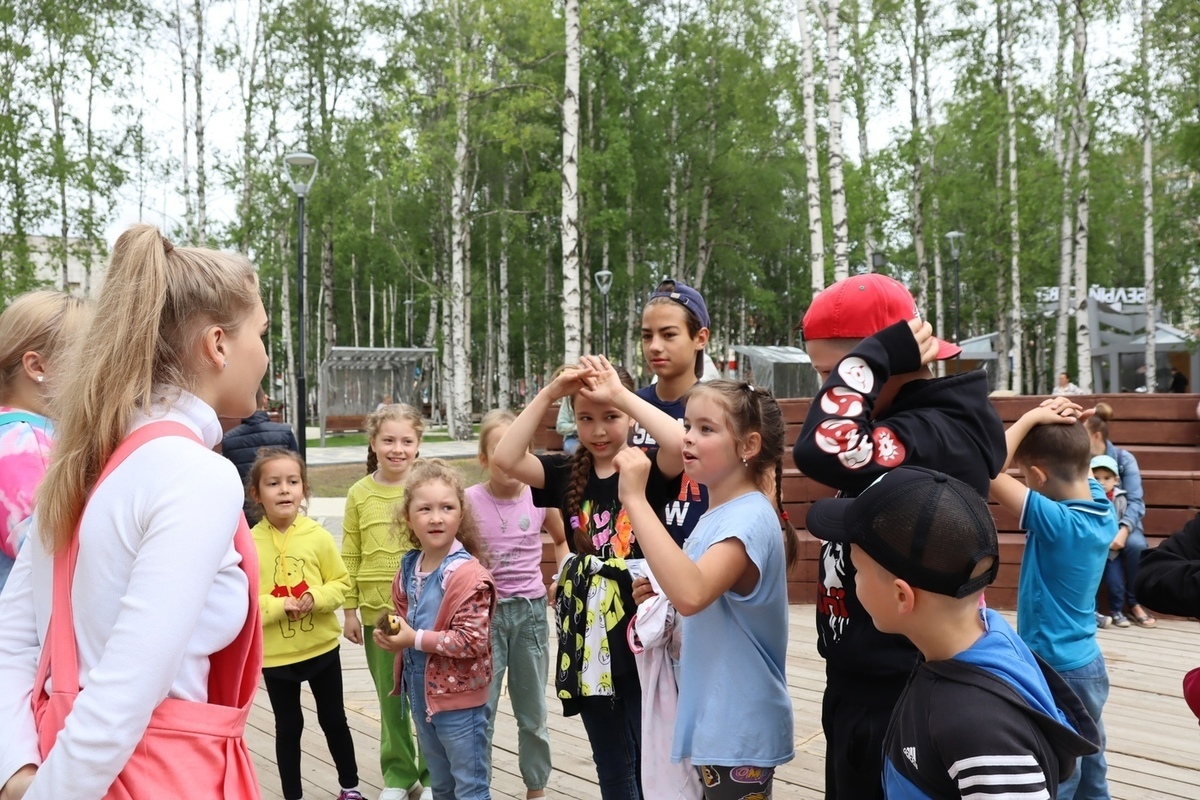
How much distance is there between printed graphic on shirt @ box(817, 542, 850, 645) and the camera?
214cm

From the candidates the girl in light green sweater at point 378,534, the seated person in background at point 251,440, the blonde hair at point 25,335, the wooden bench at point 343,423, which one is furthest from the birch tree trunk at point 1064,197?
the blonde hair at point 25,335

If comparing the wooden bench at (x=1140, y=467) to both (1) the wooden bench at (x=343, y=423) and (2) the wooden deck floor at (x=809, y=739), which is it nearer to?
(2) the wooden deck floor at (x=809, y=739)

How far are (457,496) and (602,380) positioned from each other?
1.05m

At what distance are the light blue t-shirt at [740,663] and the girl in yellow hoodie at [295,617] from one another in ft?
6.52

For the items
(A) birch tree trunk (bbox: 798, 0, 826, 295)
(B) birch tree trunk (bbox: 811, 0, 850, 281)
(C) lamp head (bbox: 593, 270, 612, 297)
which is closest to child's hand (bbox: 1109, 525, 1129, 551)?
(B) birch tree trunk (bbox: 811, 0, 850, 281)

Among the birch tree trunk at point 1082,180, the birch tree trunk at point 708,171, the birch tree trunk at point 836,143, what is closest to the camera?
the birch tree trunk at point 836,143

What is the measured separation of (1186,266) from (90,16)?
1052 inches

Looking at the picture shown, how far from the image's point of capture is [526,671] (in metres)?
3.97

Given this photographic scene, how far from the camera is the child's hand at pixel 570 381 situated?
268 centimetres

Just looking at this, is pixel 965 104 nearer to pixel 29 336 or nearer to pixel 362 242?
pixel 362 242

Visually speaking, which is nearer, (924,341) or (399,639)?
(924,341)

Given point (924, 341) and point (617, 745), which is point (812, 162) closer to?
point (617, 745)

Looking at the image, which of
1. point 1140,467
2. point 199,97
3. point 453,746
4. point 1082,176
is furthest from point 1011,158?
point 453,746

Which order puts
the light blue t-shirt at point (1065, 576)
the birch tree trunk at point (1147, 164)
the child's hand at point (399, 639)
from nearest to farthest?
1. the light blue t-shirt at point (1065, 576)
2. the child's hand at point (399, 639)
3. the birch tree trunk at point (1147, 164)
